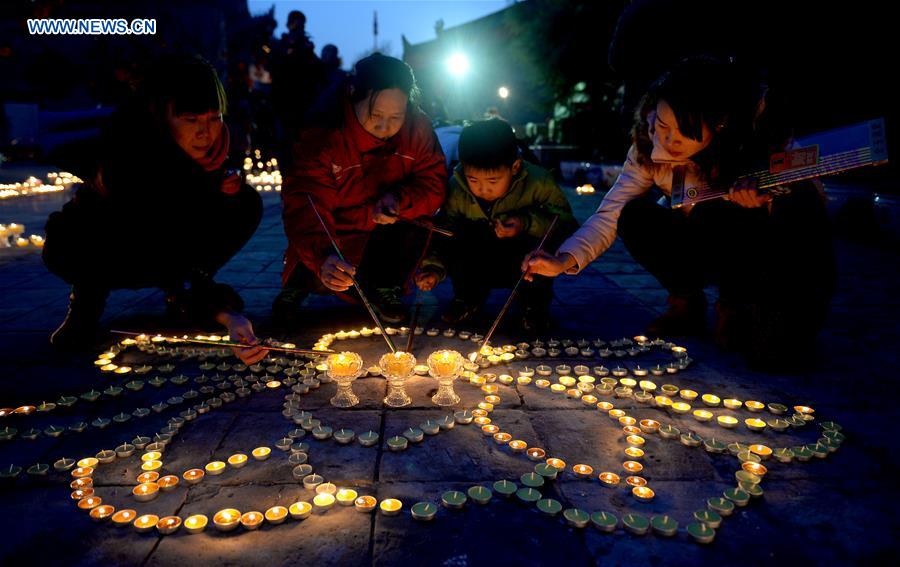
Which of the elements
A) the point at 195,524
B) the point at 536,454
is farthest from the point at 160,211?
the point at 536,454

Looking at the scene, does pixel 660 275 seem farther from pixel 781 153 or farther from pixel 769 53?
pixel 769 53

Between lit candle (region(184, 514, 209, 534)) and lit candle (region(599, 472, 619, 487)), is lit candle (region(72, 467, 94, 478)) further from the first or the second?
lit candle (region(599, 472, 619, 487))

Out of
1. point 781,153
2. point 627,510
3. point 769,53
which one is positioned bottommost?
point 627,510

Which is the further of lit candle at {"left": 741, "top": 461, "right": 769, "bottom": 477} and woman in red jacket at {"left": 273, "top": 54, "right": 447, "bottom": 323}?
woman in red jacket at {"left": 273, "top": 54, "right": 447, "bottom": 323}

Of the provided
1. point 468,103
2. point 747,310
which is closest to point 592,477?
point 747,310

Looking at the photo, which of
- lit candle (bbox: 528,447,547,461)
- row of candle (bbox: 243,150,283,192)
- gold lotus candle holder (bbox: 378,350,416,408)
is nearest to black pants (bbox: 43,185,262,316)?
gold lotus candle holder (bbox: 378,350,416,408)

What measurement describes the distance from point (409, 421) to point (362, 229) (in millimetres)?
1640

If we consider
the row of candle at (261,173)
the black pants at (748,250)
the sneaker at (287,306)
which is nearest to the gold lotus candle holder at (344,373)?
the sneaker at (287,306)

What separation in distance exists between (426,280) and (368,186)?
0.70 metres

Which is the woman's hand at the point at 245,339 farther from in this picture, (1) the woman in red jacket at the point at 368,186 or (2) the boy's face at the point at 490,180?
(2) the boy's face at the point at 490,180

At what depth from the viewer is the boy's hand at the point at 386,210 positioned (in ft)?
11.3

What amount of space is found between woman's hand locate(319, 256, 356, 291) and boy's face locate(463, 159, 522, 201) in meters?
0.98

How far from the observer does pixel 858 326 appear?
3.44m

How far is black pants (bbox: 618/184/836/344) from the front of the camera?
9.05 feet
